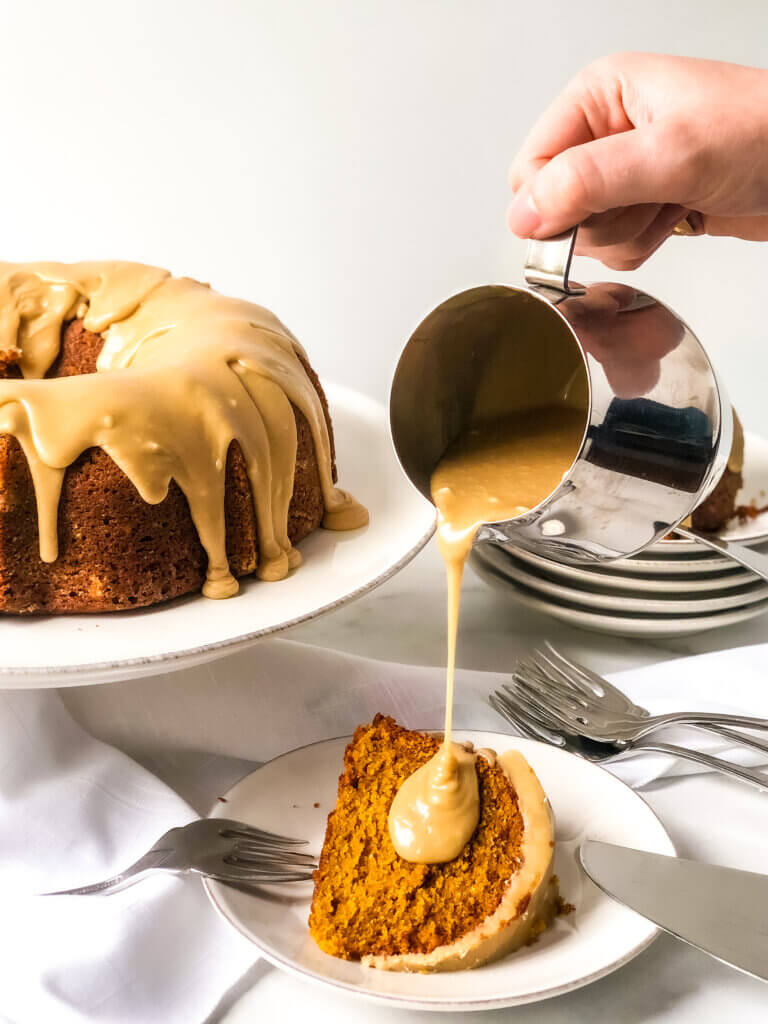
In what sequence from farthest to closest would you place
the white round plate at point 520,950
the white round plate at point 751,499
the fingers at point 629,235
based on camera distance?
the white round plate at point 751,499, the fingers at point 629,235, the white round plate at point 520,950

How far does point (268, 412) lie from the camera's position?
129cm

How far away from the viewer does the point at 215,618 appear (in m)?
1.17

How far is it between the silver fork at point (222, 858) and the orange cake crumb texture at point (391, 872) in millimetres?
35

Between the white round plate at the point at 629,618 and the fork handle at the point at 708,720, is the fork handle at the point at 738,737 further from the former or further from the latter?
the white round plate at the point at 629,618

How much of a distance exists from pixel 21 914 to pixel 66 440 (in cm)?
48

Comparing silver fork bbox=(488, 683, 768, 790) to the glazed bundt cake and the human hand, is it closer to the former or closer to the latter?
the glazed bundt cake

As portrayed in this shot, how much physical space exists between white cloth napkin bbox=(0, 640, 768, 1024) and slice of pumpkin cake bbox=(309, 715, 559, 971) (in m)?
0.11

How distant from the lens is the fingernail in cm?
98

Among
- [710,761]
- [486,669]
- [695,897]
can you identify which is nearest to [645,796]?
[710,761]

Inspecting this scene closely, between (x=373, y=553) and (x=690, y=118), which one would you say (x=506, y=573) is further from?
(x=690, y=118)

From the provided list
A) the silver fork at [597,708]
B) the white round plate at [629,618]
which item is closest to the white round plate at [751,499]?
the white round plate at [629,618]

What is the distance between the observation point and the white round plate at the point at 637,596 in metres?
1.53

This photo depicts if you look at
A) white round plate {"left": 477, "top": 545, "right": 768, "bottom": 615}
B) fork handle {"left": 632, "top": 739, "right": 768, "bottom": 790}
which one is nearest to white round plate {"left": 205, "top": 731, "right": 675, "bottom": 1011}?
fork handle {"left": 632, "top": 739, "right": 768, "bottom": 790}

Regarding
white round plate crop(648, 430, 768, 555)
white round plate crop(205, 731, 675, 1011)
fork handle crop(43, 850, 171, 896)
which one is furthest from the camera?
white round plate crop(648, 430, 768, 555)
